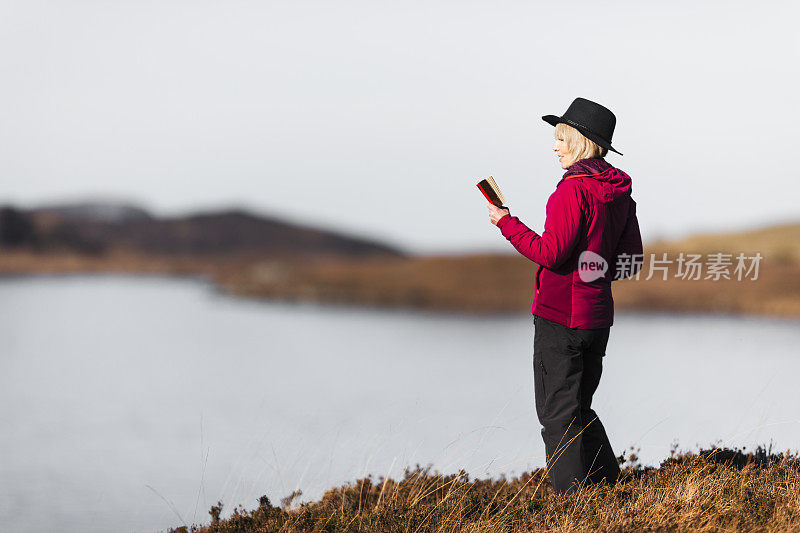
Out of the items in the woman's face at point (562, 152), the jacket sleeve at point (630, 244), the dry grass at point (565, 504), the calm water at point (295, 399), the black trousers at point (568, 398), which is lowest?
the calm water at point (295, 399)

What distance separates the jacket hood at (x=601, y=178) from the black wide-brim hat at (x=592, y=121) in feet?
0.43

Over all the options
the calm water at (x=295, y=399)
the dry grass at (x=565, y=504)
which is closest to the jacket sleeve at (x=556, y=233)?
the calm water at (x=295, y=399)

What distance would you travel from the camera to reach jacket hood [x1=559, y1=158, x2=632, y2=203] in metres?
4.68

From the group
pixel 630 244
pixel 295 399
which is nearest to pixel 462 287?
pixel 295 399

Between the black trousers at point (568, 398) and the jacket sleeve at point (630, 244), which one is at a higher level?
the jacket sleeve at point (630, 244)

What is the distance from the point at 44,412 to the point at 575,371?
8.95 meters

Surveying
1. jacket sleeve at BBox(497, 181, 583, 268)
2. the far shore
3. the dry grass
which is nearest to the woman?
jacket sleeve at BBox(497, 181, 583, 268)

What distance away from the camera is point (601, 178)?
186 inches

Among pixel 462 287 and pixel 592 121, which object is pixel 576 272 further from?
pixel 462 287

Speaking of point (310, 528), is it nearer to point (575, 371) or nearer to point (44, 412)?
point (575, 371)

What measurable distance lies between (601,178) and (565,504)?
2.00 meters

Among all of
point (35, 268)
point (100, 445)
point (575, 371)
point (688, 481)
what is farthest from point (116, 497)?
point (35, 268)

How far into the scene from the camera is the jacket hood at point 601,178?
15.4ft

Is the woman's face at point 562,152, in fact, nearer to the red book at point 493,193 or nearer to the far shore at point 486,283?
the red book at point 493,193
